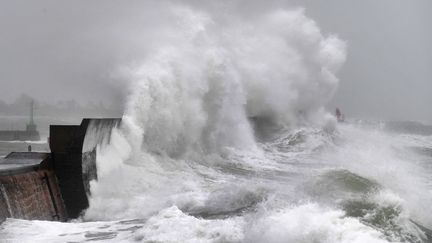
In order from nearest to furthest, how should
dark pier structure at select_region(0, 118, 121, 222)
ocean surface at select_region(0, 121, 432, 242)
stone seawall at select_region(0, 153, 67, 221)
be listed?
ocean surface at select_region(0, 121, 432, 242) < stone seawall at select_region(0, 153, 67, 221) < dark pier structure at select_region(0, 118, 121, 222)

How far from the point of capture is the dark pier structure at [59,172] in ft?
29.4

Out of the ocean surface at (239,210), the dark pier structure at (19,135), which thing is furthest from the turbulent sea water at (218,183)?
the dark pier structure at (19,135)

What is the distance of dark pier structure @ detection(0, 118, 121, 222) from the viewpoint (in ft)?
29.4

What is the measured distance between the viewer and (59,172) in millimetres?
10055

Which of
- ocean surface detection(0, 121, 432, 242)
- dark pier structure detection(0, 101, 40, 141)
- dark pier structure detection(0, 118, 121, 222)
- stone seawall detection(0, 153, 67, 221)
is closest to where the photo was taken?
ocean surface detection(0, 121, 432, 242)

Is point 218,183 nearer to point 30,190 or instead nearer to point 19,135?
point 30,190

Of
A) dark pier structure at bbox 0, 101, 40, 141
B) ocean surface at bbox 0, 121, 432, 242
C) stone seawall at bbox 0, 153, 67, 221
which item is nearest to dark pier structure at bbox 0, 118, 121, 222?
stone seawall at bbox 0, 153, 67, 221

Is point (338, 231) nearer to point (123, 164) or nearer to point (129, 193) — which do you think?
point (129, 193)

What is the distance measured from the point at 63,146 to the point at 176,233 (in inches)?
155

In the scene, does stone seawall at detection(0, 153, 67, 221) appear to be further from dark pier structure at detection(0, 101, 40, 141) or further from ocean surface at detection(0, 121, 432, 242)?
dark pier structure at detection(0, 101, 40, 141)

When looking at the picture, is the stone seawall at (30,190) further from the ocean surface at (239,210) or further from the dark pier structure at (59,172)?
the ocean surface at (239,210)

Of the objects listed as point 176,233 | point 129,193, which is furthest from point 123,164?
point 176,233

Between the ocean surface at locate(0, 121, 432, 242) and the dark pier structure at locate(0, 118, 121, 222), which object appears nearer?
the ocean surface at locate(0, 121, 432, 242)

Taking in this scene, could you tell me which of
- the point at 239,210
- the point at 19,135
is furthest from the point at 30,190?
the point at 19,135
